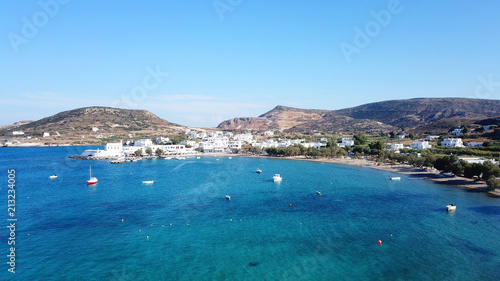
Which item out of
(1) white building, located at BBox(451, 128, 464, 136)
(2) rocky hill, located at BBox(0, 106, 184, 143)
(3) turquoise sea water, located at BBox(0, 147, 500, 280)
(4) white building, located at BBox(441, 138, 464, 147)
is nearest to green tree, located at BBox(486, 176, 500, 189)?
(3) turquoise sea water, located at BBox(0, 147, 500, 280)

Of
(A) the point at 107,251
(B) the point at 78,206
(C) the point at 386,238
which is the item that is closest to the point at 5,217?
(B) the point at 78,206

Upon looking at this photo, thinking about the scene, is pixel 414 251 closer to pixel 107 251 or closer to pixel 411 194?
pixel 411 194

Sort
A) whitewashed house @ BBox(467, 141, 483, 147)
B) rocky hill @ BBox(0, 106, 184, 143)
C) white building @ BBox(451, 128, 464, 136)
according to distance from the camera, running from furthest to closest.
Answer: rocky hill @ BBox(0, 106, 184, 143)
white building @ BBox(451, 128, 464, 136)
whitewashed house @ BBox(467, 141, 483, 147)

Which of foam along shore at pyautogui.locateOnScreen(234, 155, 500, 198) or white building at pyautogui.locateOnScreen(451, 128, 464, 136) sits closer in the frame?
foam along shore at pyautogui.locateOnScreen(234, 155, 500, 198)

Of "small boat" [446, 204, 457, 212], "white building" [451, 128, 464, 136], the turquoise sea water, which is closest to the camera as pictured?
the turquoise sea water

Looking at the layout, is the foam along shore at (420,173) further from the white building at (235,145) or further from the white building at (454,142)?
the white building at (235,145)

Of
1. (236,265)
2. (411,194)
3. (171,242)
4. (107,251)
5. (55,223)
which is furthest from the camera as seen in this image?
(411,194)

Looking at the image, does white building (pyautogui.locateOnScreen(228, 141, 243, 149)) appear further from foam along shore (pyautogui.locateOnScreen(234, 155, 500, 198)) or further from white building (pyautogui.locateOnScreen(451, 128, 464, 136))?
white building (pyautogui.locateOnScreen(451, 128, 464, 136))
